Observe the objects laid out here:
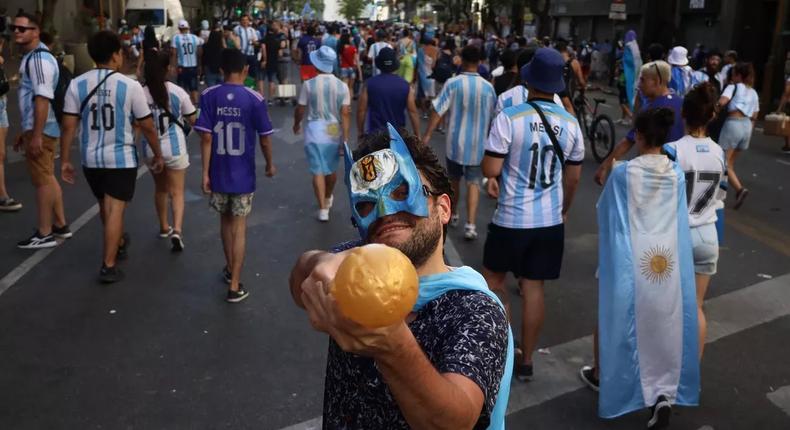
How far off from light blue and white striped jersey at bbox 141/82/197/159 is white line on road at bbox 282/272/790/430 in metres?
2.69

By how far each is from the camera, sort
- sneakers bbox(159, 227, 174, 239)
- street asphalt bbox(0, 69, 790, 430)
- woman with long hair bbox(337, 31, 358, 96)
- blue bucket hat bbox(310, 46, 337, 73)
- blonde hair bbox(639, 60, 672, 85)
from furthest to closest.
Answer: woman with long hair bbox(337, 31, 358, 96)
blue bucket hat bbox(310, 46, 337, 73)
sneakers bbox(159, 227, 174, 239)
blonde hair bbox(639, 60, 672, 85)
street asphalt bbox(0, 69, 790, 430)

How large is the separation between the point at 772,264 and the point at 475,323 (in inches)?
251

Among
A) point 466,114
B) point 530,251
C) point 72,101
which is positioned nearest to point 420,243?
point 530,251

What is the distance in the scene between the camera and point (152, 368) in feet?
15.1

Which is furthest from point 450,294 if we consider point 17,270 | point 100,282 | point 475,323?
point 17,270

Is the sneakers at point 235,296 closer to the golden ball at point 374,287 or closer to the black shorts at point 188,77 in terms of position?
the golden ball at point 374,287

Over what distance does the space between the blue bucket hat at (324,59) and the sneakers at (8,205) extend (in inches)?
139

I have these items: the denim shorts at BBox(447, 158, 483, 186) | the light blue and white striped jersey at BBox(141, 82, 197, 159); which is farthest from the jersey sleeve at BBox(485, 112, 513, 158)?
the light blue and white striped jersey at BBox(141, 82, 197, 159)

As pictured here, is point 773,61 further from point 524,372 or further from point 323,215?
point 524,372

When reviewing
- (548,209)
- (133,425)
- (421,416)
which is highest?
(421,416)

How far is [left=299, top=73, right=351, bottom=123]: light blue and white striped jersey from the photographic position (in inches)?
311

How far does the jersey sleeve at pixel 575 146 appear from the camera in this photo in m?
4.52

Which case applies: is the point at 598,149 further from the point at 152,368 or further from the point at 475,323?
the point at 475,323

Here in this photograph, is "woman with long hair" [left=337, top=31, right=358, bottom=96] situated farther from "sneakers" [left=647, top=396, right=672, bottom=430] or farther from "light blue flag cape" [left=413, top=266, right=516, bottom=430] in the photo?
"light blue flag cape" [left=413, top=266, right=516, bottom=430]
